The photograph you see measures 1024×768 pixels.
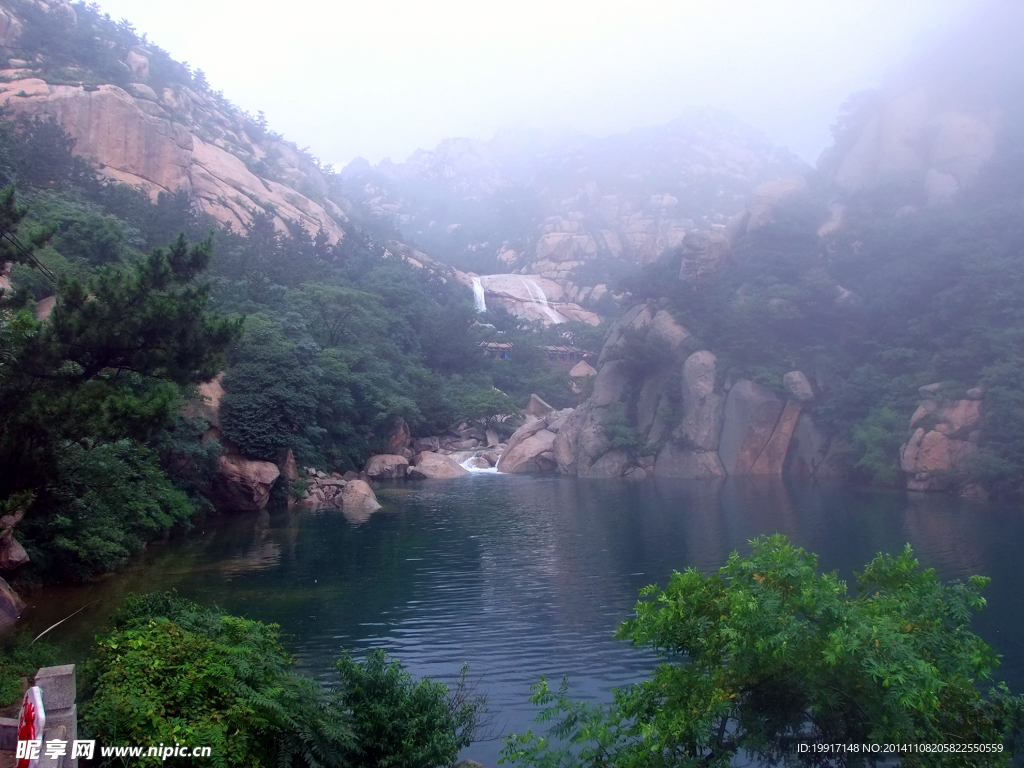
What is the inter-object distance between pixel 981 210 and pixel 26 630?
33.7 m

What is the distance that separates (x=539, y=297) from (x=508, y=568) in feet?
164

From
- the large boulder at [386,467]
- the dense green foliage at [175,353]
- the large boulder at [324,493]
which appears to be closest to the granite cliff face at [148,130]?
the dense green foliage at [175,353]

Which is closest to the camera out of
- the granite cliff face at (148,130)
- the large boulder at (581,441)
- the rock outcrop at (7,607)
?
the rock outcrop at (7,607)

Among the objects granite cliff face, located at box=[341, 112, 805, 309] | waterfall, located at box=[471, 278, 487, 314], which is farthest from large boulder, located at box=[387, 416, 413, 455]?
granite cliff face, located at box=[341, 112, 805, 309]

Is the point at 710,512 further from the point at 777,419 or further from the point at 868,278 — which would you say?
the point at 868,278

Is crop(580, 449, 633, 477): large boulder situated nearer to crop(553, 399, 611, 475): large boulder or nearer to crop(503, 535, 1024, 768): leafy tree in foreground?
crop(553, 399, 611, 475): large boulder

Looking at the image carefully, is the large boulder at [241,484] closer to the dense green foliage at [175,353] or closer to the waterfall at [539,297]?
the dense green foliage at [175,353]

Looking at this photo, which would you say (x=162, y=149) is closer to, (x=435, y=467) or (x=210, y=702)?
(x=435, y=467)

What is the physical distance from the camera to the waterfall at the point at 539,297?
59938 millimetres

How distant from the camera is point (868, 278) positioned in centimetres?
3042

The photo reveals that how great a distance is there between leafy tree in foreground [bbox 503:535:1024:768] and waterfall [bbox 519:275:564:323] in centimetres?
5432

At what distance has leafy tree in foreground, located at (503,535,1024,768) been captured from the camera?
13.8 feet

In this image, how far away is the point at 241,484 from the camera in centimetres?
2166

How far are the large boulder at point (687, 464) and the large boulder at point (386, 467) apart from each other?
11.3 metres
